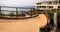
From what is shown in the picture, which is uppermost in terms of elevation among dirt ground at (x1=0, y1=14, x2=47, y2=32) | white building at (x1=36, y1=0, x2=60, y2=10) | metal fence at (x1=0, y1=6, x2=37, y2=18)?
white building at (x1=36, y1=0, x2=60, y2=10)

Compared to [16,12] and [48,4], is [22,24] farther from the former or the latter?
[48,4]

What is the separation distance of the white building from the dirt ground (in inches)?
5.2

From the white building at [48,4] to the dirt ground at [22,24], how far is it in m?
0.13

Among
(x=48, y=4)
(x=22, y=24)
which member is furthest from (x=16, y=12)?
(x=48, y=4)

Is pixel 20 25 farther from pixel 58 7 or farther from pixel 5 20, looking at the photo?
pixel 58 7

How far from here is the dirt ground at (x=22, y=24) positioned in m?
1.70

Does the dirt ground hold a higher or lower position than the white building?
lower

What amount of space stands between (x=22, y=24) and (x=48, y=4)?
0.49 m

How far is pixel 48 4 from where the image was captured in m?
1.69

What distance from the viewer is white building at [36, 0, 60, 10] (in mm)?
1666

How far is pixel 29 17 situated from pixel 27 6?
0.17m

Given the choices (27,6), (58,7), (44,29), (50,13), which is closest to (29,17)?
(27,6)

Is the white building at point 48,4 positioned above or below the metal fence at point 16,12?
above

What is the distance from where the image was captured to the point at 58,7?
1.65m
